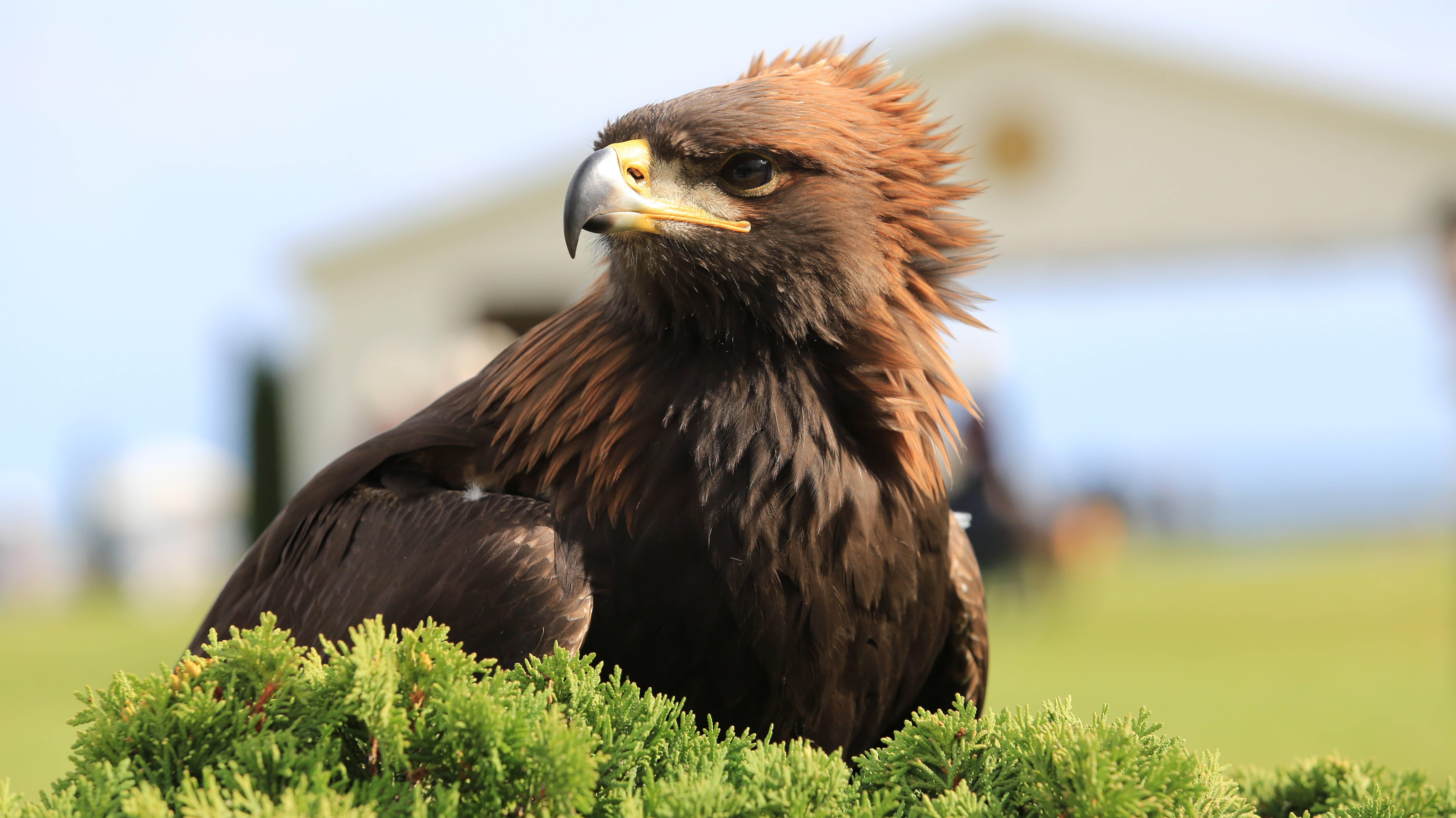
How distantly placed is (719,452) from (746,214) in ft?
1.72

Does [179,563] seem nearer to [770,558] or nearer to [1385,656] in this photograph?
[1385,656]

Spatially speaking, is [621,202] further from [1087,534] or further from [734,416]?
[1087,534]

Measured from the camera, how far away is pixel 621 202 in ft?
8.56

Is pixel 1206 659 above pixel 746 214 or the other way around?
above

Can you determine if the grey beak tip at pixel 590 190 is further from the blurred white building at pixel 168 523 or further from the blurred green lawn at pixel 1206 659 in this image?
the blurred white building at pixel 168 523

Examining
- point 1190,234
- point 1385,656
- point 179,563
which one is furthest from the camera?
point 179,563

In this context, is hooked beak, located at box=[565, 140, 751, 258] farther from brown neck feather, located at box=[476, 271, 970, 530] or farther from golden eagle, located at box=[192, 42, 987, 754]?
brown neck feather, located at box=[476, 271, 970, 530]

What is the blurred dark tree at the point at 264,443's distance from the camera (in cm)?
2320

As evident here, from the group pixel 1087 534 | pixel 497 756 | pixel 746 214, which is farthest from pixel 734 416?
pixel 1087 534

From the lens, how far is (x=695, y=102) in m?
2.68

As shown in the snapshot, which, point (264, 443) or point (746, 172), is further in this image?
point (264, 443)

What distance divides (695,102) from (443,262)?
641 inches

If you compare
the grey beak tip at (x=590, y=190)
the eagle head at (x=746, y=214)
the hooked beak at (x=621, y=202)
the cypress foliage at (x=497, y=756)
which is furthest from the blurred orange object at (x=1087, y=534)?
the cypress foliage at (x=497, y=756)

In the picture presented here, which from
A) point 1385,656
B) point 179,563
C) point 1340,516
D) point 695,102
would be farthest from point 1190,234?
point 1340,516
